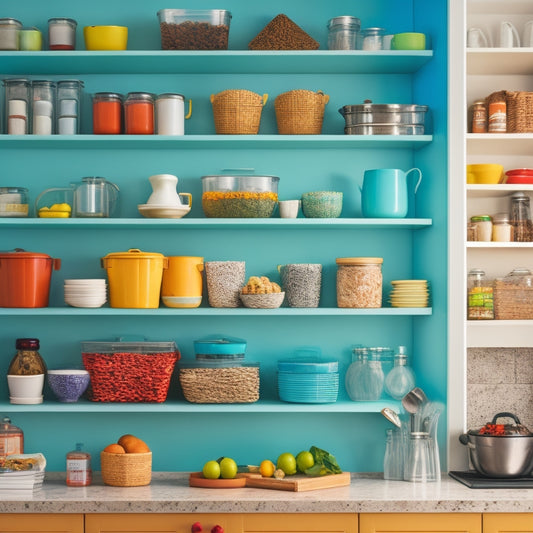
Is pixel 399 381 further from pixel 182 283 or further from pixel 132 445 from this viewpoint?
pixel 132 445

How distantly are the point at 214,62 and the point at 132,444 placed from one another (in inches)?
64.6

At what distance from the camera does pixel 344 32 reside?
3539mm

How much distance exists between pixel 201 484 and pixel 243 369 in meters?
0.50

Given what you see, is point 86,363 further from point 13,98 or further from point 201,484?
point 13,98

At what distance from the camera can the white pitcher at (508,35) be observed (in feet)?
11.5

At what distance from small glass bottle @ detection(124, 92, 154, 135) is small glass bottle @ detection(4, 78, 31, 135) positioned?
1.43 ft

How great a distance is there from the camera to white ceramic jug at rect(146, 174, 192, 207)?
3502 mm

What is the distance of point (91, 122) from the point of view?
375 centimetres

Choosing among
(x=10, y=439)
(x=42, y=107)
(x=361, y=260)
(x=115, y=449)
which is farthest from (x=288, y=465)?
(x=42, y=107)

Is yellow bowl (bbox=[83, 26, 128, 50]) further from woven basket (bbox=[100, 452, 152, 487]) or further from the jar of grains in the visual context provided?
woven basket (bbox=[100, 452, 152, 487])

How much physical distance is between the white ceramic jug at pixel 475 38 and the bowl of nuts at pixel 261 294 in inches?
52.3

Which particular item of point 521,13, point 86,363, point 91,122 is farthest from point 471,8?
point 86,363

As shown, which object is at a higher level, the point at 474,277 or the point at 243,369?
the point at 474,277

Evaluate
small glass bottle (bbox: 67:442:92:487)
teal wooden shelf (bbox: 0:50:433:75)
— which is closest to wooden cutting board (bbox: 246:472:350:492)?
small glass bottle (bbox: 67:442:92:487)
